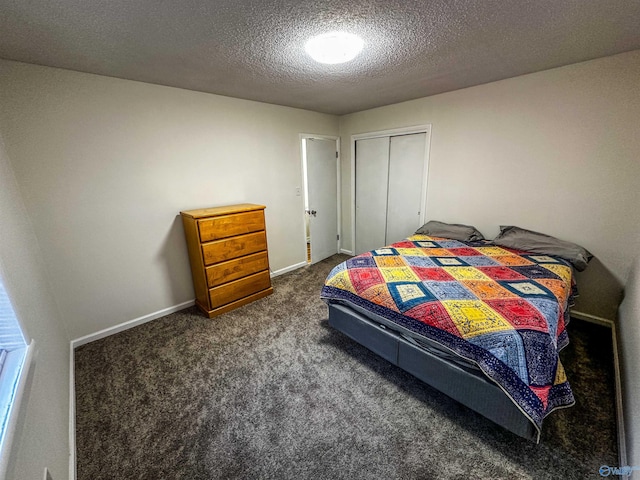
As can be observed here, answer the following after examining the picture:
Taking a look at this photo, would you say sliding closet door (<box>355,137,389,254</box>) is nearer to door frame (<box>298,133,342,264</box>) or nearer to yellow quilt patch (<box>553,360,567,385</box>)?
door frame (<box>298,133,342,264</box>)

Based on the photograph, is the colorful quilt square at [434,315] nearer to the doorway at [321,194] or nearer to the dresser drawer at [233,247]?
the dresser drawer at [233,247]

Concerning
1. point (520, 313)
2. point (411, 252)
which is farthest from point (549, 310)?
point (411, 252)

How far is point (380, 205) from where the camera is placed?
3.94m

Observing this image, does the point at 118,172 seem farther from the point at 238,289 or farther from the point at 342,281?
the point at 342,281

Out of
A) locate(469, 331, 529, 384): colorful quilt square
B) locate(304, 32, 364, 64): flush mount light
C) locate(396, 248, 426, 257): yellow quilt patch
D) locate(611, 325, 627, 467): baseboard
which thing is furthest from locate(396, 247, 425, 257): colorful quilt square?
locate(304, 32, 364, 64): flush mount light

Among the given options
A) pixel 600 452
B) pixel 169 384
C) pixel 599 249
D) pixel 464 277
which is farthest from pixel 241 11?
pixel 599 249

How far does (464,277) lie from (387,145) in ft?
7.53

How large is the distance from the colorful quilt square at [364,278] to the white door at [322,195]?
1.97 metres

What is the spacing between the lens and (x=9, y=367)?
102 centimetres

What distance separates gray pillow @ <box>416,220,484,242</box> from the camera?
116 inches

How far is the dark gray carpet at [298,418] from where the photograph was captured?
1345 millimetres

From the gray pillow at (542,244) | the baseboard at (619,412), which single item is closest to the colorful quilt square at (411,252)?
the gray pillow at (542,244)

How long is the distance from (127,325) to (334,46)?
9.93 feet

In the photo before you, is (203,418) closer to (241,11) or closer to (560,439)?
(560,439)
